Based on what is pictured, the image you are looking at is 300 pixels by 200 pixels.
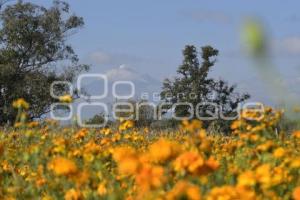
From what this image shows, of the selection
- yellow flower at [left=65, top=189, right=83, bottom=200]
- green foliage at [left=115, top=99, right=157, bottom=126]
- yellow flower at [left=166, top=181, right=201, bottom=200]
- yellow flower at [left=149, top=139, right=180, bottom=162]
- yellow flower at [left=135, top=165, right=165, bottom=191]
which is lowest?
yellow flower at [left=65, top=189, right=83, bottom=200]

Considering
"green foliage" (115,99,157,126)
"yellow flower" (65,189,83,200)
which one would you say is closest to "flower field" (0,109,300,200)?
"yellow flower" (65,189,83,200)

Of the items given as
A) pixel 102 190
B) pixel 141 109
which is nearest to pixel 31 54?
pixel 141 109

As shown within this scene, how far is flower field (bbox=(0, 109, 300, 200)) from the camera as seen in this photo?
233 centimetres

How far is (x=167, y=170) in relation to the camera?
8.15 feet

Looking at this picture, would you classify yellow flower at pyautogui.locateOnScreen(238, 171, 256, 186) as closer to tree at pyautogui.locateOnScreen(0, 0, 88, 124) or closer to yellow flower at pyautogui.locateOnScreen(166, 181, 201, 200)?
yellow flower at pyautogui.locateOnScreen(166, 181, 201, 200)

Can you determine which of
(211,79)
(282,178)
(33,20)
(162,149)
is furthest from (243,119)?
(33,20)

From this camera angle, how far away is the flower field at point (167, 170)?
2.33 meters

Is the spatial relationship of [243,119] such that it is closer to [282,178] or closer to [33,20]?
[282,178]

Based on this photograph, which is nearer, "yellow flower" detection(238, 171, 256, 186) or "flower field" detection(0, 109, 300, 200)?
"flower field" detection(0, 109, 300, 200)

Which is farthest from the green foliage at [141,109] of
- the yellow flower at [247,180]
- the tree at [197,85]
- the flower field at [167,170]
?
the yellow flower at [247,180]

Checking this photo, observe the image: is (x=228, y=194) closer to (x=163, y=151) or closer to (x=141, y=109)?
(x=163, y=151)

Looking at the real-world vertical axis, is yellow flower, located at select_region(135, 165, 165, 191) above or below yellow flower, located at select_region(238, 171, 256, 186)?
above

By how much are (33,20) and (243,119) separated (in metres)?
28.3

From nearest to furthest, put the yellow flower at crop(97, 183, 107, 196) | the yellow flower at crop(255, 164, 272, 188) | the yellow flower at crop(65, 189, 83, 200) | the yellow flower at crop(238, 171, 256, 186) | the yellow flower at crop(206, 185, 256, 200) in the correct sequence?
the yellow flower at crop(206, 185, 256, 200) < the yellow flower at crop(238, 171, 256, 186) < the yellow flower at crop(255, 164, 272, 188) < the yellow flower at crop(65, 189, 83, 200) < the yellow flower at crop(97, 183, 107, 196)
